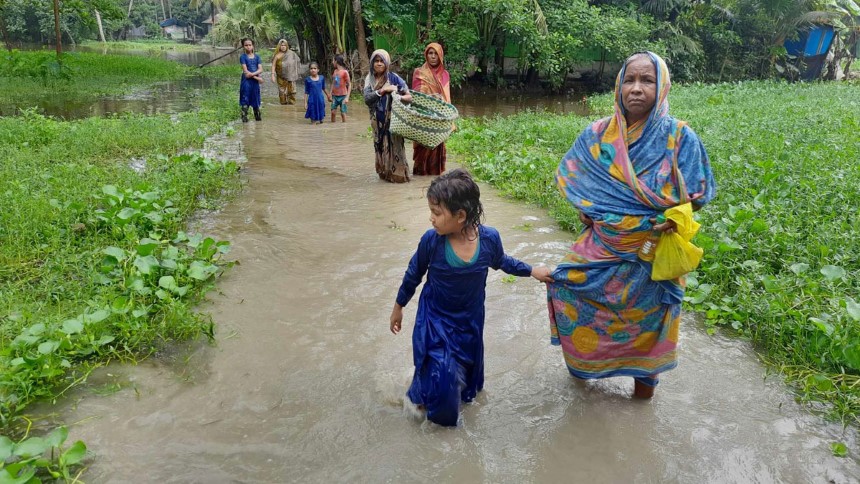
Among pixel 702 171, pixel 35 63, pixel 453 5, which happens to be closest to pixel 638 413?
pixel 702 171

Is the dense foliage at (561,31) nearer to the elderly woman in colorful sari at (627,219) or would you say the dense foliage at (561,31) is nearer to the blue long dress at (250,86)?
the blue long dress at (250,86)

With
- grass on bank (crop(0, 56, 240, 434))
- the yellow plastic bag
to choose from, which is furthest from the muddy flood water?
the yellow plastic bag

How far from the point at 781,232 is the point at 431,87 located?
13.8 ft

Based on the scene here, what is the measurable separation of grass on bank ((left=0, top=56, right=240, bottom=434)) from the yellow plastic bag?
252cm

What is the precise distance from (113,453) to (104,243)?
2457mm

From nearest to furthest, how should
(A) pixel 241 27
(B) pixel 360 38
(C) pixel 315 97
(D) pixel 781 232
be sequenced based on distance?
(D) pixel 781 232, (C) pixel 315 97, (B) pixel 360 38, (A) pixel 241 27

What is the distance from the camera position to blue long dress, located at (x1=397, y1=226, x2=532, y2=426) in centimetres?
264

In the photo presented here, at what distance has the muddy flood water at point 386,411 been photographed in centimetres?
257

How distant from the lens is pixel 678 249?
8.04 ft

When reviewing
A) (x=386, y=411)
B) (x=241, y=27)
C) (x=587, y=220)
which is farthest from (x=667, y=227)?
(x=241, y=27)

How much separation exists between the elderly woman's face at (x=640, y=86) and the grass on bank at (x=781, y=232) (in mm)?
1705

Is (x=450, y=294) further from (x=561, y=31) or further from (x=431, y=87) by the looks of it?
(x=561, y=31)

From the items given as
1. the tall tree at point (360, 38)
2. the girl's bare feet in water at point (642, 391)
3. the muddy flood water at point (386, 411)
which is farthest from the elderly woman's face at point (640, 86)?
the tall tree at point (360, 38)

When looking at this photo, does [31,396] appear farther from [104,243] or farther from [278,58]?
[278,58]
